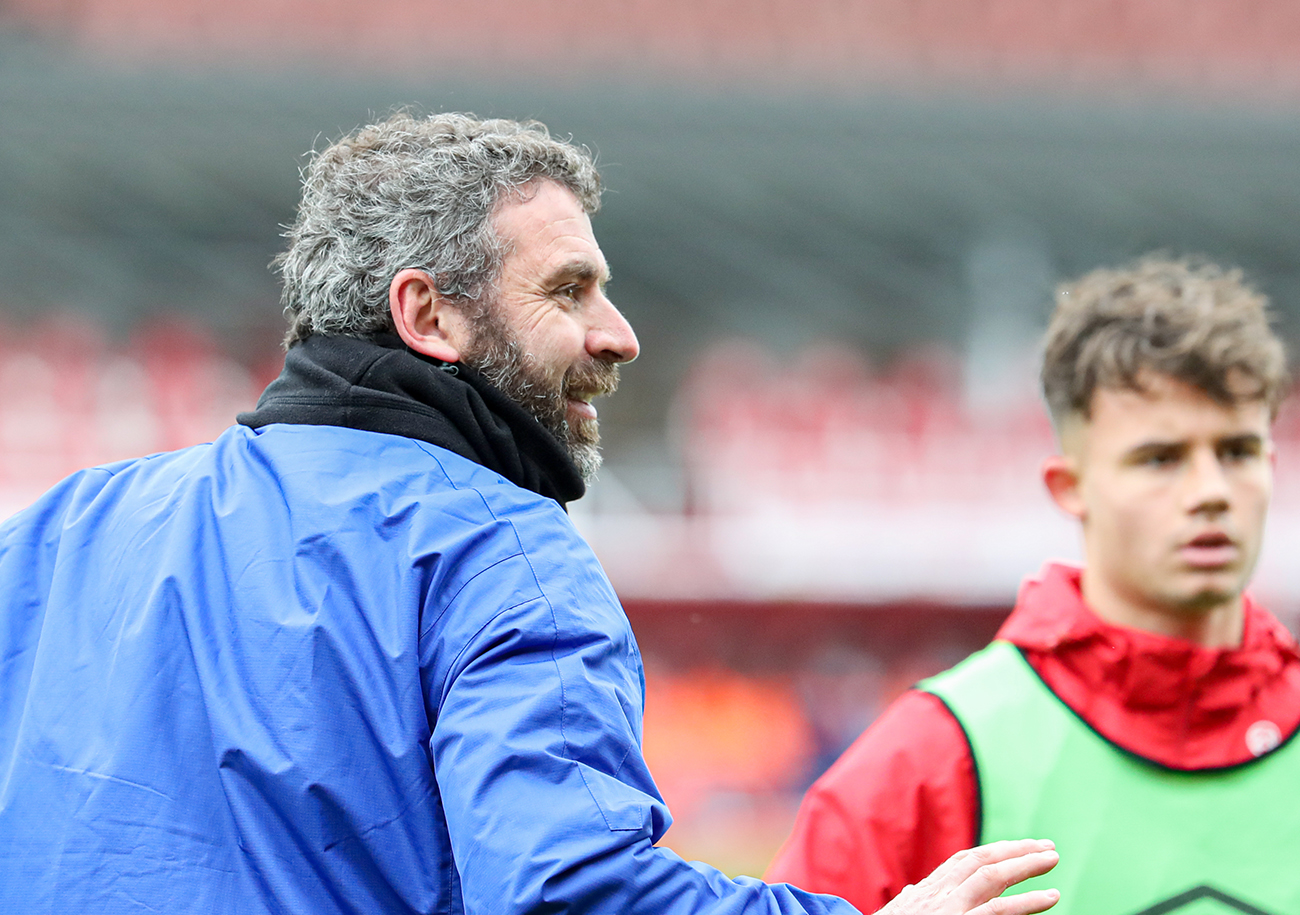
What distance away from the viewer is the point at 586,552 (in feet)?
5.30

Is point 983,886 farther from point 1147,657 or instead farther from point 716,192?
point 716,192

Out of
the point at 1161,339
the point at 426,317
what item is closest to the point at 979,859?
the point at 426,317

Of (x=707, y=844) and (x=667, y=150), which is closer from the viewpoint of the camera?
(x=707, y=844)

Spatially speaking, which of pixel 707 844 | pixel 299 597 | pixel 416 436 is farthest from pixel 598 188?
pixel 707 844

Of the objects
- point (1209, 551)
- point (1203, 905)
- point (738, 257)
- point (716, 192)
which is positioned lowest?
point (1203, 905)

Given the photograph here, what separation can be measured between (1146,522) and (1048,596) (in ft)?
0.65

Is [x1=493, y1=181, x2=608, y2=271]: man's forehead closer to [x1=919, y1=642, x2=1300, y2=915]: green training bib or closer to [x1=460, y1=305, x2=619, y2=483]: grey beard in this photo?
[x1=460, y1=305, x2=619, y2=483]: grey beard

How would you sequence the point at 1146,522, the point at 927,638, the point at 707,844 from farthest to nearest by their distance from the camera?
the point at 927,638
the point at 707,844
the point at 1146,522

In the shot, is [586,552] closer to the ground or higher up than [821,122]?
closer to the ground

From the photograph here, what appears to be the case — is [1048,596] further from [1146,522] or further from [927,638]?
[927,638]

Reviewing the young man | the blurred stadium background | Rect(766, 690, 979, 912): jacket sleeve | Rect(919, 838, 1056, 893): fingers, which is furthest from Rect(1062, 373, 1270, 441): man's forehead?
the blurred stadium background

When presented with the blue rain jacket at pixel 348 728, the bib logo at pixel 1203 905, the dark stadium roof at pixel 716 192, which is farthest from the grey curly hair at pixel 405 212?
the dark stadium roof at pixel 716 192

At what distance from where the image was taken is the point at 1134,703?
231 centimetres

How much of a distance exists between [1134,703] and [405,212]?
1.33 m
